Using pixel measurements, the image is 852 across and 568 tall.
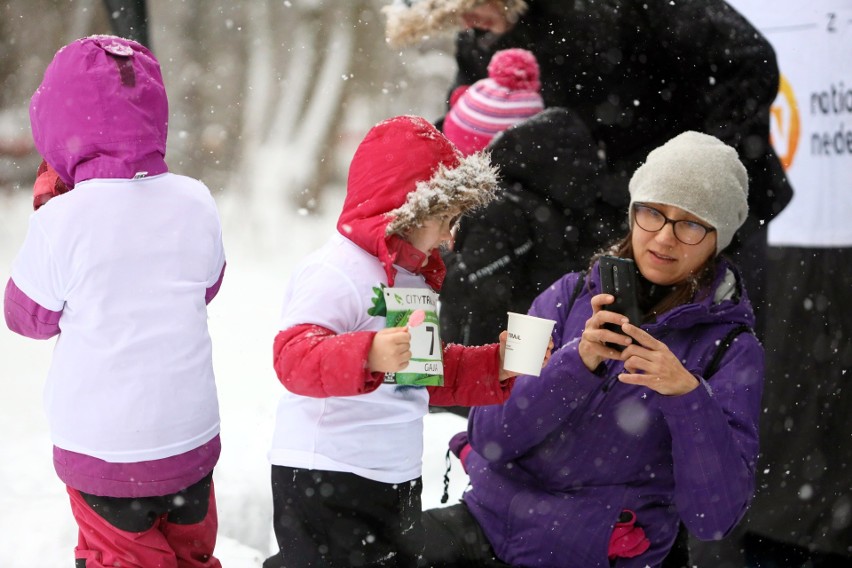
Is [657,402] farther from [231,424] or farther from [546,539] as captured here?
[231,424]

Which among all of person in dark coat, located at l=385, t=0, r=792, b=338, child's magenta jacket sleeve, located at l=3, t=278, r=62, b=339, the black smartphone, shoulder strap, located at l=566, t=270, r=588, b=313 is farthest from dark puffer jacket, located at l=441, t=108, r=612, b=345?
child's magenta jacket sleeve, located at l=3, t=278, r=62, b=339

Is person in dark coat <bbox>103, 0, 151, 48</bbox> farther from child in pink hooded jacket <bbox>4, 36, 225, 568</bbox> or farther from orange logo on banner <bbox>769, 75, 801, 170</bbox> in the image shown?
orange logo on banner <bbox>769, 75, 801, 170</bbox>

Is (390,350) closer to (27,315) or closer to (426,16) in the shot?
(27,315)

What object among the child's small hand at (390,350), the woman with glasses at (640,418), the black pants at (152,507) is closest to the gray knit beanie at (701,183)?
the woman with glasses at (640,418)

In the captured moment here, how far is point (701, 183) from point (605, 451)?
731 millimetres

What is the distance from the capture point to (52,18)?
6.30 meters

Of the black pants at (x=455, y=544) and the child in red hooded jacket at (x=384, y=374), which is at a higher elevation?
the child in red hooded jacket at (x=384, y=374)

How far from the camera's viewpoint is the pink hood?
190cm

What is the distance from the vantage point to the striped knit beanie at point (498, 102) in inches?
138

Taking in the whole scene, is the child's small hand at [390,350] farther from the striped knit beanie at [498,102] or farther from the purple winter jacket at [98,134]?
the striped knit beanie at [498,102]

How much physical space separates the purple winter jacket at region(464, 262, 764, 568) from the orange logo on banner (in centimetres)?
99

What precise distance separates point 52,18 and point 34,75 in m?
0.66

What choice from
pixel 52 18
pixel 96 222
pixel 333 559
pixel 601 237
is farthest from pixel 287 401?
pixel 52 18

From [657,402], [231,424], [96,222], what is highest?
[96,222]
